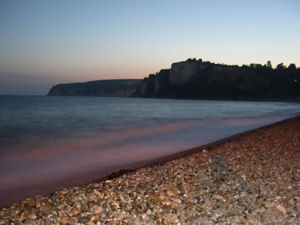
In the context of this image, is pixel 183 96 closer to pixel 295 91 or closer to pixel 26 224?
pixel 295 91

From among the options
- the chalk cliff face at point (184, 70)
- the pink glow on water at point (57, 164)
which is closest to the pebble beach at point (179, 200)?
the pink glow on water at point (57, 164)

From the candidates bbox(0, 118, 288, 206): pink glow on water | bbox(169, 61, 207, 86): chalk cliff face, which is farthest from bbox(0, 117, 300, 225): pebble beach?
bbox(169, 61, 207, 86): chalk cliff face

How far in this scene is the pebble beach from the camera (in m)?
3.52

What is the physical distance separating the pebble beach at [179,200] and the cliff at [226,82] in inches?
4272

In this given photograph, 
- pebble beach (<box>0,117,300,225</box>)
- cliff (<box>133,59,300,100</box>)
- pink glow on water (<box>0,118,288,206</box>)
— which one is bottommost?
pink glow on water (<box>0,118,288,206</box>)

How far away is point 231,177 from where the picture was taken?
5.23 m

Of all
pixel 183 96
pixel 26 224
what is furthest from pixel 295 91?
pixel 26 224

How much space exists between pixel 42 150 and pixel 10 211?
9.76 m

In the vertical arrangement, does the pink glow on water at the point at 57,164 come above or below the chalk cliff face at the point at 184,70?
below

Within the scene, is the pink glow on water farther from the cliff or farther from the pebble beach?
the cliff

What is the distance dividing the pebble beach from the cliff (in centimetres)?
10851

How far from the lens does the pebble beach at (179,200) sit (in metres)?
3.52

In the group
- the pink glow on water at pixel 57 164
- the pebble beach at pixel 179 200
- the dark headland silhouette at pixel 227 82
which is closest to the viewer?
the pebble beach at pixel 179 200

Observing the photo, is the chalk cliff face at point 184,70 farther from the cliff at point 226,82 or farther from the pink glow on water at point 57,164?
the pink glow on water at point 57,164
